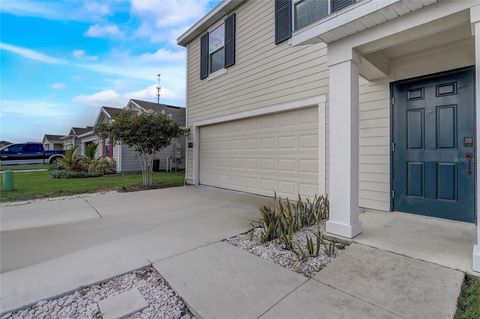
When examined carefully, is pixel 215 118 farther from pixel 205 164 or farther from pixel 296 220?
pixel 296 220

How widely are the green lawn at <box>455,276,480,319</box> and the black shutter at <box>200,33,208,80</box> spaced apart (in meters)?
7.68

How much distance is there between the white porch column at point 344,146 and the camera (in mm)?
2910

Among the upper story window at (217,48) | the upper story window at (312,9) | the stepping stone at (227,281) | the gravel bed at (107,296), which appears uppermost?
the upper story window at (217,48)

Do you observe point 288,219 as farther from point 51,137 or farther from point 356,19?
point 51,137

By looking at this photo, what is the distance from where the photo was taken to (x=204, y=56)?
795 centimetres

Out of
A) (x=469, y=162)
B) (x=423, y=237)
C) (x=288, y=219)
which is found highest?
(x=469, y=162)

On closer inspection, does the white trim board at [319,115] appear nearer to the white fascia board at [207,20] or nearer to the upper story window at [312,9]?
the upper story window at [312,9]

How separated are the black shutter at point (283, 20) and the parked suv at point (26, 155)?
20.5 metres

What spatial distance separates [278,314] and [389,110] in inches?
144

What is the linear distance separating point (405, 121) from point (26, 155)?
86.9ft

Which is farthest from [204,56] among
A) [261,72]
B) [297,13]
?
[297,13]

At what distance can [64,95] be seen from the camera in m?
12.9

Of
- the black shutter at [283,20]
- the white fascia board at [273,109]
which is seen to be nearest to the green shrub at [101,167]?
the white fascia board at [273,109]

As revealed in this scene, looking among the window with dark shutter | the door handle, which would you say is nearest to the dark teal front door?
the door handle
